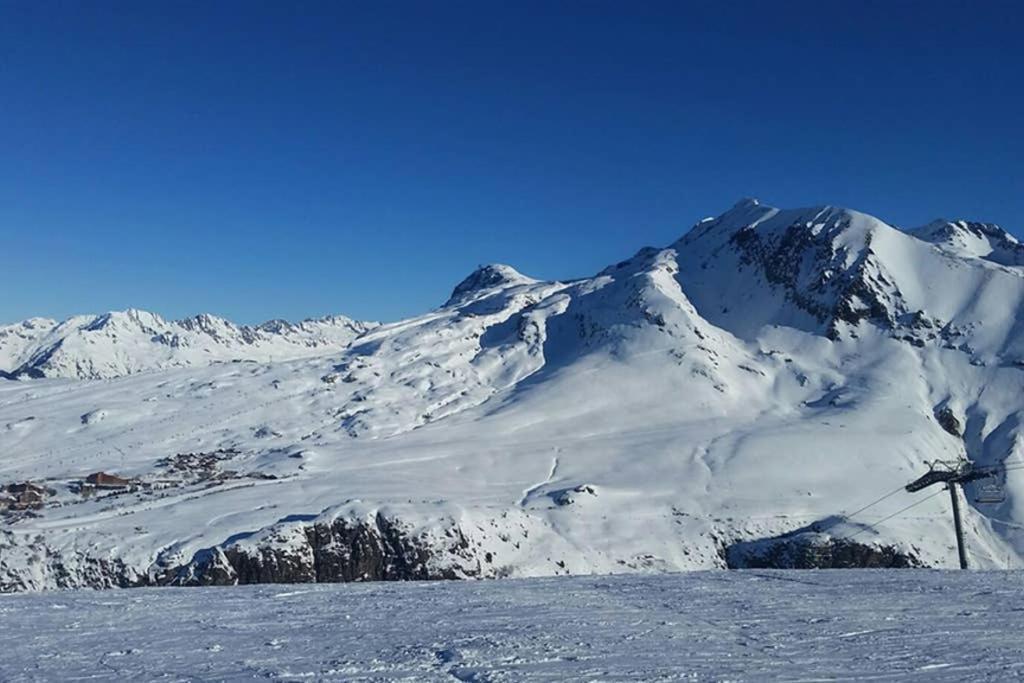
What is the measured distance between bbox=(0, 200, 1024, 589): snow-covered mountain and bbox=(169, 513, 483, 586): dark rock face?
166 mm

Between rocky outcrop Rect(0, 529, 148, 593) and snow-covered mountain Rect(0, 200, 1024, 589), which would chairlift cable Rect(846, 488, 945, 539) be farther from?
rocky outcrop Rect(0, 529, 148, 593)

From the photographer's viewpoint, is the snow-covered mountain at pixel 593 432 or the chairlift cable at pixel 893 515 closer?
the snow-covered mountain at pixel 593 432

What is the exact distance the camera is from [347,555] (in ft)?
201

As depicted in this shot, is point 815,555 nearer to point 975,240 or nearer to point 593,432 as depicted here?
point 593,432

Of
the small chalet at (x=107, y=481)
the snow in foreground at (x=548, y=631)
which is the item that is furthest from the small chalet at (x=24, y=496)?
the snow in foreground at (x=548, y=631)

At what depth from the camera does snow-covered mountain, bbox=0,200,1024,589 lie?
6338 cm

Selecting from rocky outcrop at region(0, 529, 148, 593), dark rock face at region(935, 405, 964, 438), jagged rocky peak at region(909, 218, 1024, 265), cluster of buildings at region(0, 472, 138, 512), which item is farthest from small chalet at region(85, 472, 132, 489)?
jagged rocky peak at region(909, 218, 1024, 265)

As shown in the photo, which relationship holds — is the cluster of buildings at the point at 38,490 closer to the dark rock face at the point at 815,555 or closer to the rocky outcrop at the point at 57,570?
the rocky outcrop at the point at 57,570

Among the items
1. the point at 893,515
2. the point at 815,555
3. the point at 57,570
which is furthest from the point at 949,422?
the point at 57,570

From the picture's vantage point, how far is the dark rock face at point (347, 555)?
57.4 metres

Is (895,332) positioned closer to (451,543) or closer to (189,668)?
(451,543)

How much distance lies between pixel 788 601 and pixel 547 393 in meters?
101

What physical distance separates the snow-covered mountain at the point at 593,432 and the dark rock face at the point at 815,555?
0.92 feet

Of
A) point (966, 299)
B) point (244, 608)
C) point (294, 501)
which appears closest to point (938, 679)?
point (244, 608)
